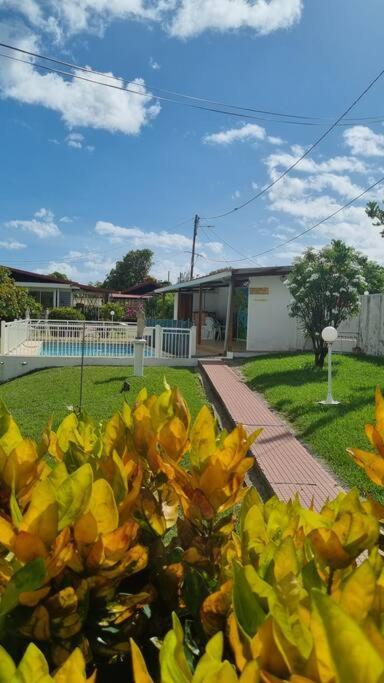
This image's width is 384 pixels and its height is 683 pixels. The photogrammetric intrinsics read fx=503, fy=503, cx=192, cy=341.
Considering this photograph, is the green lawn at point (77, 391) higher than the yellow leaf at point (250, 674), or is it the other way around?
the yellow leaf at point (250, 674)

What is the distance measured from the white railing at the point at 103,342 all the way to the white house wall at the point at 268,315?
233 centimetres

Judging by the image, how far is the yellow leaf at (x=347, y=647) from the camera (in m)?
0.51

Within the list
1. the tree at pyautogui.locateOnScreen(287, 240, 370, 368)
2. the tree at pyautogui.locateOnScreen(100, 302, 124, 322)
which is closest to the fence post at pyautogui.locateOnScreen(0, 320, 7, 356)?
the tree at pyautogui.locateOnScreen(287, 240, 370, 368)

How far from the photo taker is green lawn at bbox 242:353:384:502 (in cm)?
577

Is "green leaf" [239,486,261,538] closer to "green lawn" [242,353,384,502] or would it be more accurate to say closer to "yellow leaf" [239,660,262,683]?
"yellow leaf" [239,660,262,683]

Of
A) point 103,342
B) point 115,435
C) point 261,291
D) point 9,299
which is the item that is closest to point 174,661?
point 115,435

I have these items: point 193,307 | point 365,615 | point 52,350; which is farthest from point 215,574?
point 193,307

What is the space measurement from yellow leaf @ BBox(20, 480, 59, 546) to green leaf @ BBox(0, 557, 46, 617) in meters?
0.05

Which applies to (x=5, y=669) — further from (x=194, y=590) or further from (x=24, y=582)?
(x=194, y=590)

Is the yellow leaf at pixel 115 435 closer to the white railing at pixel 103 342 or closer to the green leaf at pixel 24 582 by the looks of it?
the green leaf at pixel 24 582

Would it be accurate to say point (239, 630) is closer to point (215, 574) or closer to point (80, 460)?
point (215, 574)

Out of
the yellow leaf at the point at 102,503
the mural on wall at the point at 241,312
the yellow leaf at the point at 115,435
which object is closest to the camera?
the yellow leaf at the point at 102,503

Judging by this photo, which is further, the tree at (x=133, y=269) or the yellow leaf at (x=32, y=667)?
A: the tree at (x=133, y=269)

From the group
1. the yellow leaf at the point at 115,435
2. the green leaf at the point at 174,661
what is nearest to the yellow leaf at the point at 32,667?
the green leaf at the point at 174,661
